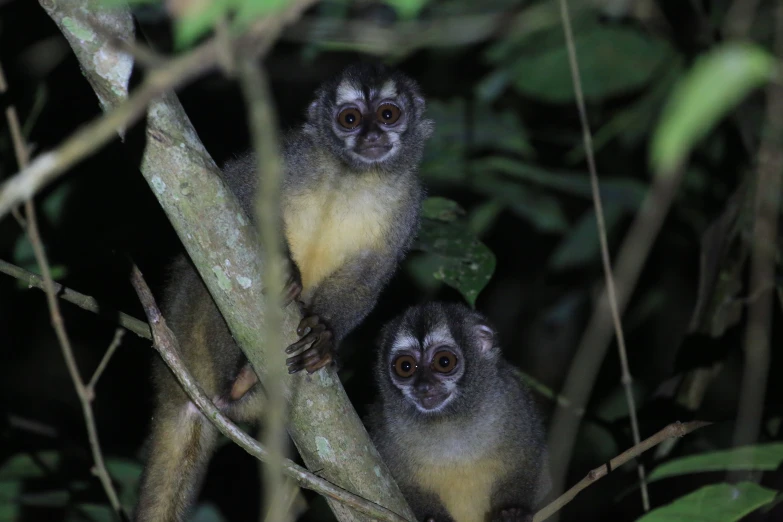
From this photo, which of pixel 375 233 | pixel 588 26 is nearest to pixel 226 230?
pixel 375 233

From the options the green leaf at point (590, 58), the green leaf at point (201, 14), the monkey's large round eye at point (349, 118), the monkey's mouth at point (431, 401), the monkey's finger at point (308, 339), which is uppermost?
the green leaf at point (590, 58)

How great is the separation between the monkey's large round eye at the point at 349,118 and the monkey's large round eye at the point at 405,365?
133 centimetres

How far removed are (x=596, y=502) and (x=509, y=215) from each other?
2759mm

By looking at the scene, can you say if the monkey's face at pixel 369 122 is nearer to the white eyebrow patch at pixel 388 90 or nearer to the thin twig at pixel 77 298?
the white eyebrow patch at pixel 388 90

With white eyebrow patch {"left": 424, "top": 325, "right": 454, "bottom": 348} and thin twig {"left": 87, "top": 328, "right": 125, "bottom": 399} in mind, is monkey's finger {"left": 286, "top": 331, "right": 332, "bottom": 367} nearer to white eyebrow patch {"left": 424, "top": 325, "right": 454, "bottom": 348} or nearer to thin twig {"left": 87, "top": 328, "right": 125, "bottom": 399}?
thin twig {"left": 87, "top": 328, "right": 125, "bottom": 399}

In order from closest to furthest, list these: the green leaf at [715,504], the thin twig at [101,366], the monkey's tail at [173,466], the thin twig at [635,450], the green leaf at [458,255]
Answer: the green leaf at [715,504], the thin twig at [635,450], the thin twig at [101,366], the monkey's tail at [173,466], the green leaf at [458,255]

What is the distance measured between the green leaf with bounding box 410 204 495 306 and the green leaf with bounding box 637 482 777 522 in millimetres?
1927

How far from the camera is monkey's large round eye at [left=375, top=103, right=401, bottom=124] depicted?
4.89 metres

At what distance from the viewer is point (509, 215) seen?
8219mm

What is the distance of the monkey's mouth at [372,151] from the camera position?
4.70 metres

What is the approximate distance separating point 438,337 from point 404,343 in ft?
0.64

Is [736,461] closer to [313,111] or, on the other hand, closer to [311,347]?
[311,347]

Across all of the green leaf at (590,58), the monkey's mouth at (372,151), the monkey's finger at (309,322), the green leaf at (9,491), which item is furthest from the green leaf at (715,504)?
the green leaf at (590,58)

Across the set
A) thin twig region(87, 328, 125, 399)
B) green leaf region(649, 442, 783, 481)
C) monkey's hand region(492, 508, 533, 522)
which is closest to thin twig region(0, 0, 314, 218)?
green leaf region(649, 442, 783, 481)
